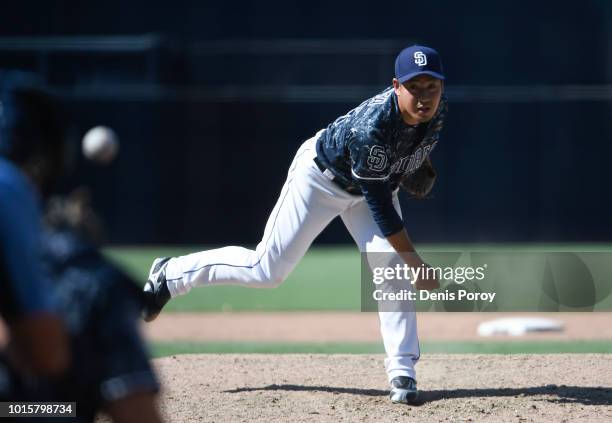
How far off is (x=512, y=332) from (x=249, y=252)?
325 cm

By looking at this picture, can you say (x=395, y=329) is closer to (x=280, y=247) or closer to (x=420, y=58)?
(x=280, y=247)

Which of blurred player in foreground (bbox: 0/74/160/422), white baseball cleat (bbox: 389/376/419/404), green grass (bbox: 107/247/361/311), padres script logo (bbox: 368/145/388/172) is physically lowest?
green grass (bbox: 107/247/361/311)

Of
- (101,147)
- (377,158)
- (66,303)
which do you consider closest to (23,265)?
(66,303)

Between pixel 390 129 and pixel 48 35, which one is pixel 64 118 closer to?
pixel 390 129

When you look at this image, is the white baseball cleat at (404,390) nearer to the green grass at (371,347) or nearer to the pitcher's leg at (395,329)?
the pitcher's leg at (395,329)

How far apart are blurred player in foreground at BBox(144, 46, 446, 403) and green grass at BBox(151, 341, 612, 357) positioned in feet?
4.74

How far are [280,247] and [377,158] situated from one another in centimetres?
73

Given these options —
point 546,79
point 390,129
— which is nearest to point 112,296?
point 390,129

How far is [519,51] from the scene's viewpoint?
15.0m

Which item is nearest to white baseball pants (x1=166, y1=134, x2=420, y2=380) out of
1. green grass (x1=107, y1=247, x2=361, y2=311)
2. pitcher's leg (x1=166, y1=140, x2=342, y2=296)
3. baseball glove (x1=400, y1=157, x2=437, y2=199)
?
pitcher's leg (x1=166, y1=140, x2=342, y2=296)

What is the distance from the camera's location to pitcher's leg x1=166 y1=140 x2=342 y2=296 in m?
4.68

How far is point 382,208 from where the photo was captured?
4.34 metres

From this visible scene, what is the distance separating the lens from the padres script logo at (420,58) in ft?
13.9

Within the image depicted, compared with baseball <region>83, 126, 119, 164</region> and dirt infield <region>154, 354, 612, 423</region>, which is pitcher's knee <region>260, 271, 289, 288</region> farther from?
baseball <region>83, 126, 119, 164</region>
